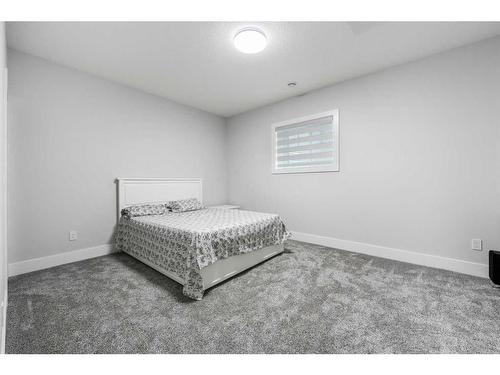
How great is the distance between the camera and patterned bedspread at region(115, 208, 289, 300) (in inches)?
74.7

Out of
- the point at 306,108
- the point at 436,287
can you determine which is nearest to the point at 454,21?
the point at 306,108

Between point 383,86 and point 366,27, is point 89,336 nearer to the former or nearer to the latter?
point 366,27

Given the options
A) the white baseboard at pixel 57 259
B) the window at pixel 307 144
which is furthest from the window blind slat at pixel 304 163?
the white baseboard at pixel 57 259

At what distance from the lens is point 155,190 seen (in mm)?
3467

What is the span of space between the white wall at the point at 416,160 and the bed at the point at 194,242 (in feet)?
3.38

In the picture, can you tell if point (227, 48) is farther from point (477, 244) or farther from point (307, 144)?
point (477, 244)

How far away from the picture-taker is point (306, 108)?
350 cm

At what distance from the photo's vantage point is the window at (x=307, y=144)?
3262 mm

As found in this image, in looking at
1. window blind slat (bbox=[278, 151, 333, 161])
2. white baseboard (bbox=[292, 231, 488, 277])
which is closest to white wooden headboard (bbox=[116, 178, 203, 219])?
window blind slat (bbox=[278, 151, 333, 161])

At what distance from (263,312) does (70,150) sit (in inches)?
115

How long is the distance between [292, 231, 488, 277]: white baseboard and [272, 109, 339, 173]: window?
1078 millimetres

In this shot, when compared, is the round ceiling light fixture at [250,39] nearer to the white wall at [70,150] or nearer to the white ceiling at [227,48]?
the white ceiling at [227,48]
